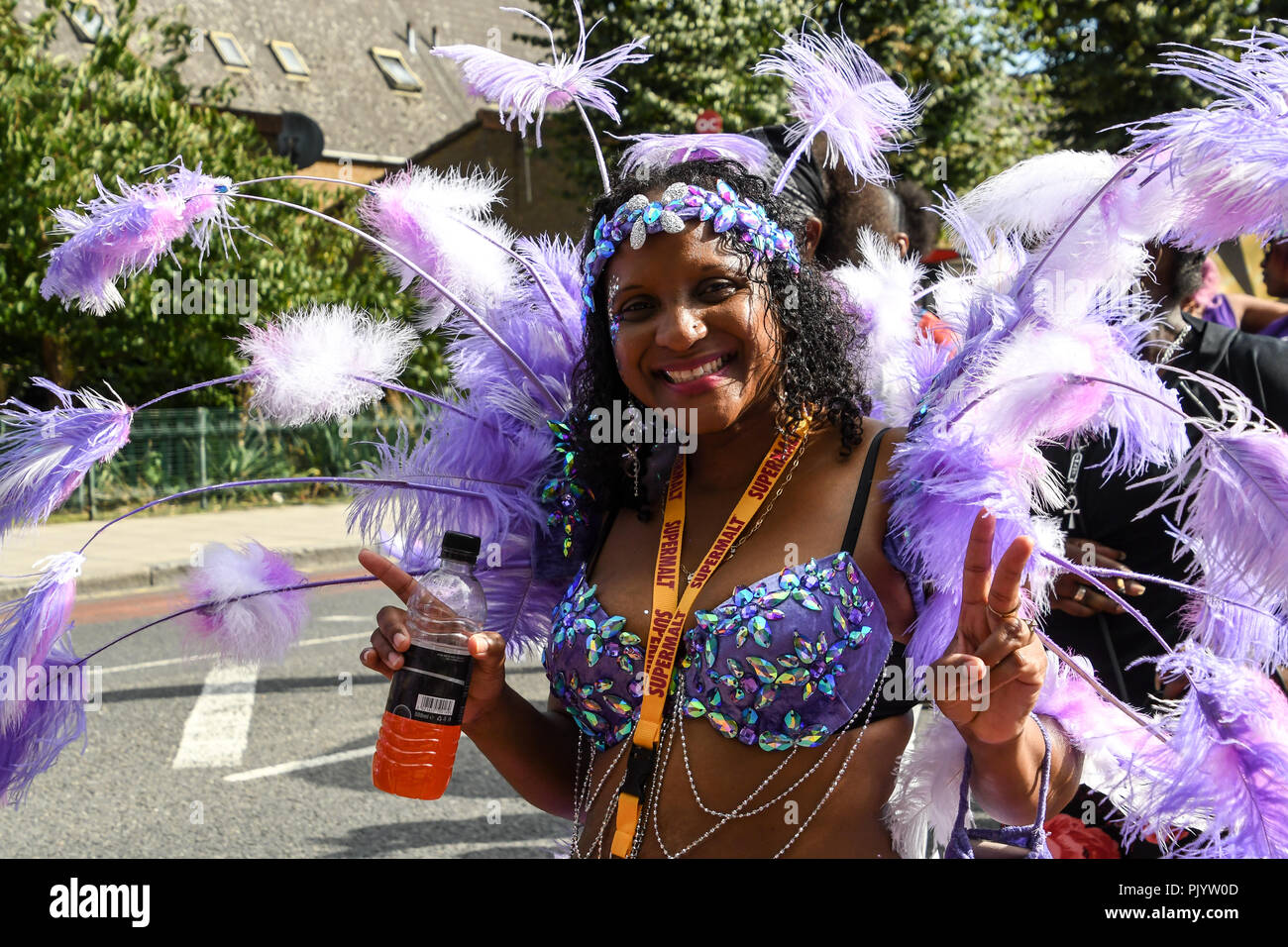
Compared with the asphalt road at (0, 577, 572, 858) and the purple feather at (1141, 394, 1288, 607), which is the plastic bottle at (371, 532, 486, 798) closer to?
the purple feather at (1141, 394, 1288, 607)

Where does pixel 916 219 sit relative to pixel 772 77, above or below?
below

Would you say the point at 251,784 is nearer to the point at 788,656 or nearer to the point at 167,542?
the point at 788,656

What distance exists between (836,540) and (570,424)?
611mm

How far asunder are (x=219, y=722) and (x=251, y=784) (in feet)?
3.40

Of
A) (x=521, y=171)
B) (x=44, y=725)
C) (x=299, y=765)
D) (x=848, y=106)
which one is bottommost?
(x=299, y=765)

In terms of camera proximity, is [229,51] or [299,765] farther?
[229,51]

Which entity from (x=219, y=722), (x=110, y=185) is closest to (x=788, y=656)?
(x=219, y=722)

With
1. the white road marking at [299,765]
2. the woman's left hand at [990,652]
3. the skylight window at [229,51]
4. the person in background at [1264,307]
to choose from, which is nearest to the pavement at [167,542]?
the white road marking at [299,765]

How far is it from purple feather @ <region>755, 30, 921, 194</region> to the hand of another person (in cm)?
96

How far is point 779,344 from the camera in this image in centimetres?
191

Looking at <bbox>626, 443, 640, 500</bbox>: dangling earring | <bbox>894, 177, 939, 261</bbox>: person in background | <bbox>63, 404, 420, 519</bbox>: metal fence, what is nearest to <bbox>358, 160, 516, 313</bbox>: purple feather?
<bbox>626, 443, 640, 500</bbox>: dangling earring

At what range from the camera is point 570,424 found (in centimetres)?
221

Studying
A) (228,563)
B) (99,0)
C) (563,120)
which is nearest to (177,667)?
(228,563)

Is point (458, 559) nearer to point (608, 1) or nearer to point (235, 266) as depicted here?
point (235, 266)
